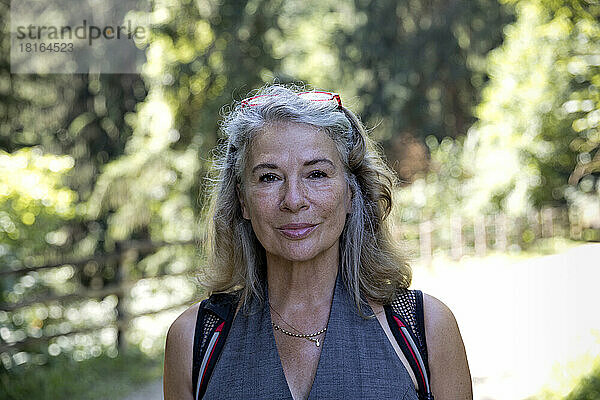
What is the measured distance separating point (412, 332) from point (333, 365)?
0.69ft

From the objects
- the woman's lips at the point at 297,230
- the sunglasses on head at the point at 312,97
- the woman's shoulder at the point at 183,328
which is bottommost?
the woman's shoulder at the point at 183,328

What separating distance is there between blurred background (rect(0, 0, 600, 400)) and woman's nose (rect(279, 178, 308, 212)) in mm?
491

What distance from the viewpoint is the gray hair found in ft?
6.31

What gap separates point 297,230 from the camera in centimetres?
184

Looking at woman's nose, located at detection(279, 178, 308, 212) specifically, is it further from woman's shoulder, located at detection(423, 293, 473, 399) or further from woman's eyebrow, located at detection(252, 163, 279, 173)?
woman's shoulder, located at detection(423, 293, 473, 399)

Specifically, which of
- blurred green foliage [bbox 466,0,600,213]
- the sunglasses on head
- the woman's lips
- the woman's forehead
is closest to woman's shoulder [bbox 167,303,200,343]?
the woman's lips

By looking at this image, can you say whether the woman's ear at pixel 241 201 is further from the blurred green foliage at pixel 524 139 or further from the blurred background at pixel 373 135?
the blurred green foliage at pixel 524 139

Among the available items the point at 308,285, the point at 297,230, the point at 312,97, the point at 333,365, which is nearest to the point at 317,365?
the point at 333,365

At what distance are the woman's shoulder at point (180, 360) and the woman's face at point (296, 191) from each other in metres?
0.30

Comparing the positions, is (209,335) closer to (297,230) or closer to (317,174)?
(297,230)

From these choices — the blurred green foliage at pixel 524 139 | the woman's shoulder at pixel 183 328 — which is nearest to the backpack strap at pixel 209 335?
the woman's shoulder at pixel 183 328

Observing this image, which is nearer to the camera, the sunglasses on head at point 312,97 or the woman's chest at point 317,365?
the woman's chest at point 317,365

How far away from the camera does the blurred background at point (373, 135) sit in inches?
236

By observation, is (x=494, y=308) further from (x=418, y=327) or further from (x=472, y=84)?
(x=472, y=84)
